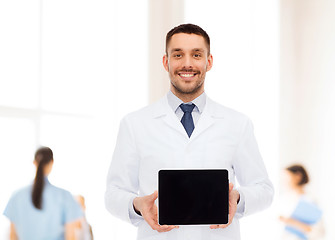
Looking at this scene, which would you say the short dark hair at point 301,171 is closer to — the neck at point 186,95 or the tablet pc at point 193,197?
the neck at point 186,95

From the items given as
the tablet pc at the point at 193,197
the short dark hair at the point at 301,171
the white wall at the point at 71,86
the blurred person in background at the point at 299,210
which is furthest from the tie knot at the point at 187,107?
the short dark hair at the point at 301,171

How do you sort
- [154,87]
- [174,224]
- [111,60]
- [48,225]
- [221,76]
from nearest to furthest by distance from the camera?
[174,224] < [48,225] < [111,60] < [154,87] < [221,76]

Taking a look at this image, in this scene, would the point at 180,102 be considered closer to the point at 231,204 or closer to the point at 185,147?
the point at 185,147

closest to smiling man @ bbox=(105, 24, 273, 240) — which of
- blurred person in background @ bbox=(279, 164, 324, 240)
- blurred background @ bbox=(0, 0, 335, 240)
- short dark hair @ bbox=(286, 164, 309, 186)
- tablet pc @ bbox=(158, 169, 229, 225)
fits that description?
tablet pc @ bbox=(158, 169, 229, 225)

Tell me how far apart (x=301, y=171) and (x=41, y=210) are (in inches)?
94.9

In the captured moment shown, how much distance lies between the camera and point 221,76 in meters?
→ 3.35

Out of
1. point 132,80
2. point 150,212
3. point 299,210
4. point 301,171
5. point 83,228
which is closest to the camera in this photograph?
point 150,212

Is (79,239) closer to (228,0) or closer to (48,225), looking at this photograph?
(48,225)

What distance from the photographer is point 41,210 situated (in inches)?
73.5

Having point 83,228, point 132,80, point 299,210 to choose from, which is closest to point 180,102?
point 83,228

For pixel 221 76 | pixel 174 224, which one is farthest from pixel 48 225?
pixel 221 76

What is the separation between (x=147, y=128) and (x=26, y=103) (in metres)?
0.53

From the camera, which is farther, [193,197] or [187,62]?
[187,62]

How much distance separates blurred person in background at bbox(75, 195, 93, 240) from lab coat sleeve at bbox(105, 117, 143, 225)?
1.52 feet
